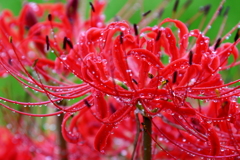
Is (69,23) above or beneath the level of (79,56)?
above

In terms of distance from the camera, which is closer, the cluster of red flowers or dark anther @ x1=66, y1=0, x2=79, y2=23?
the cluster of red flowers

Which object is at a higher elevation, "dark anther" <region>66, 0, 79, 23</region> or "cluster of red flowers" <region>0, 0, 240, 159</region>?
"dark anther" <region>66, 0, 79, 23</region>

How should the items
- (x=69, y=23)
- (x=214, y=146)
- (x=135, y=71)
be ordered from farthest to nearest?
(x=69, y=23) < (x=135, y=71) < (x=214, y=146)

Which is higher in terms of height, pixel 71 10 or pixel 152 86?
pixel 71 10

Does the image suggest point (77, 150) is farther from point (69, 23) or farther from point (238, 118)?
point (238, 118)

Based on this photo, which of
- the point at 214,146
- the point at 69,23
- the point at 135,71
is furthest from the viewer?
the point at 69,23

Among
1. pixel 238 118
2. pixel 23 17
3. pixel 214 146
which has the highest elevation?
pixel 23 17

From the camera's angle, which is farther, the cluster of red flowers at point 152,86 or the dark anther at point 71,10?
the dark anther at point 71,10

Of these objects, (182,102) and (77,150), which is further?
(77,150)

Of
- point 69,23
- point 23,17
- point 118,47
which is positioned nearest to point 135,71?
point 118,47

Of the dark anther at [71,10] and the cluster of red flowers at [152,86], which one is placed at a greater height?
the dark anther at [71,10]

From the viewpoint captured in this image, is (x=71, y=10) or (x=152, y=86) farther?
(x=71, y=10)
